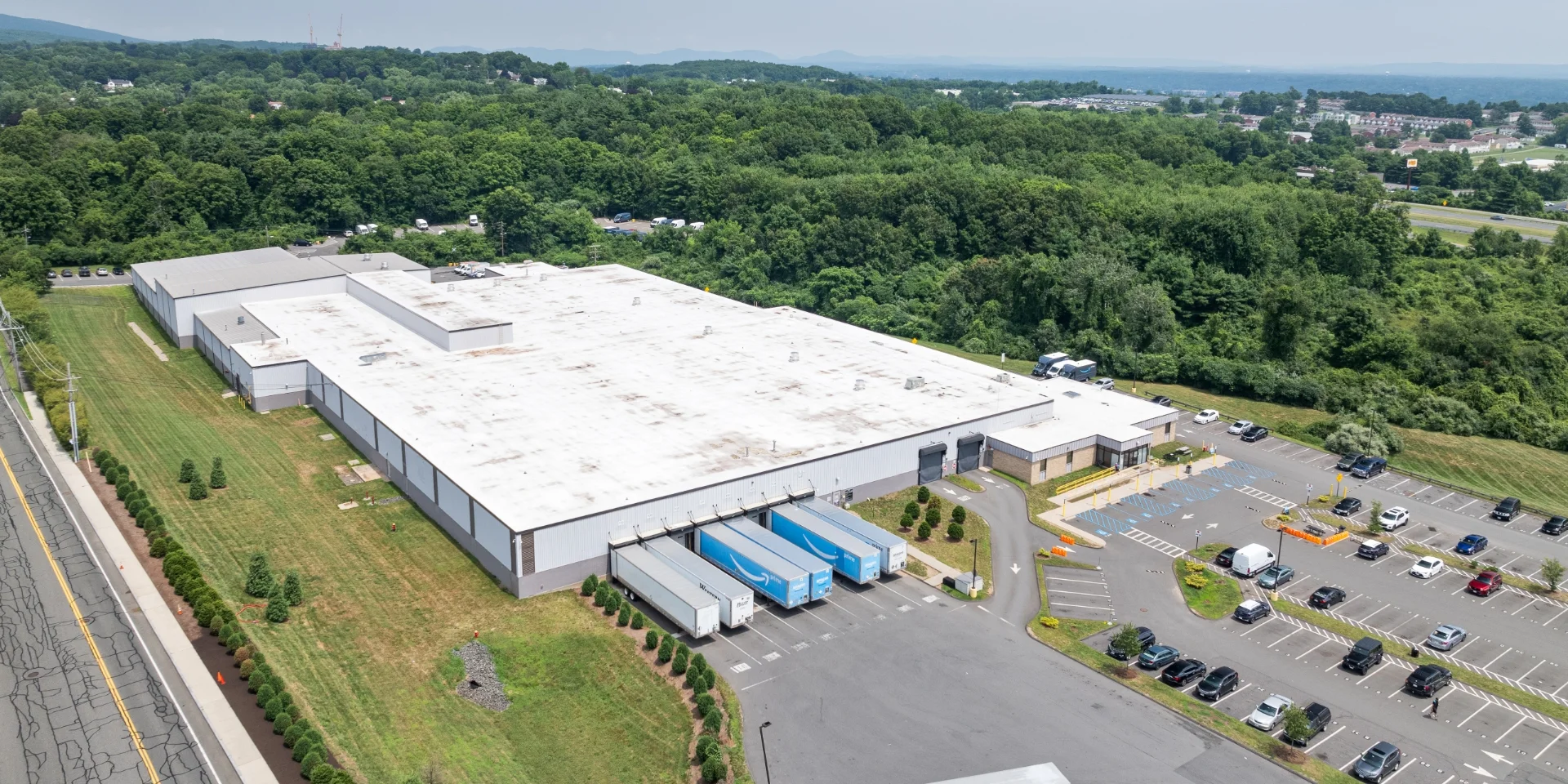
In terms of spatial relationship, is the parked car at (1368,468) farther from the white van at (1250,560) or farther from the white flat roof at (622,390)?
the white flat roof at (622,390)

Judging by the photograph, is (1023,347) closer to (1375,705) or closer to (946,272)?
(946,272)

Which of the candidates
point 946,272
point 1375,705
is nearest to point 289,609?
point 1375,705

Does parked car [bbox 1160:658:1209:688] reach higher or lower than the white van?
Answer: lower

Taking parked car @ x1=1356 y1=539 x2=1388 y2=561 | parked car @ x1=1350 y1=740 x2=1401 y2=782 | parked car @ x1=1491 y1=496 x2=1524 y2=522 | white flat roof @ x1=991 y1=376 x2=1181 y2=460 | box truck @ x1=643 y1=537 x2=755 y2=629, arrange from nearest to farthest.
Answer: parked car @ x1=1350 y1=740 x2=1401 y2=782 → box truck @ x1=643 y1=537 x2=755 y2=629 → parked car @ x1=1356 y1=539 x2=1388 y2=561 → parked car @ x1=1491 y1=496 x2=1524 y2=522 → white flat roof @ x1=991 y1=376 x2=1181 y2=460

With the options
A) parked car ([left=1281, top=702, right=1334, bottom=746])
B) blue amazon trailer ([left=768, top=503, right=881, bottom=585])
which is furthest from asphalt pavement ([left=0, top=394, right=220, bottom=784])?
parked car ([left=1281, top=702, right=1334, bottom=746])

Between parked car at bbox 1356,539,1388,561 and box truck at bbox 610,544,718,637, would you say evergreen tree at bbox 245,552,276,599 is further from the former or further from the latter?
parked car at bbox 1356,539,1388,561

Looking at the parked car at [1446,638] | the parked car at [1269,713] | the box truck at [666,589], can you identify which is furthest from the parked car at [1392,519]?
the box truck at [666,589]

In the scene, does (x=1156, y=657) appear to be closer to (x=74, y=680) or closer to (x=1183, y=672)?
(x=1183, y=672)
